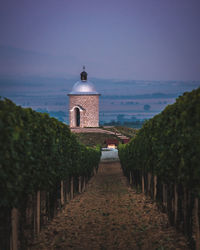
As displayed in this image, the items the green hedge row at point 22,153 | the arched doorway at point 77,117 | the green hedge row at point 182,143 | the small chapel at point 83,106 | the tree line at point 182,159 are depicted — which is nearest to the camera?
the green hedge row at point 22,153

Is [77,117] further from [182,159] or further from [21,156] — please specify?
[21,156]

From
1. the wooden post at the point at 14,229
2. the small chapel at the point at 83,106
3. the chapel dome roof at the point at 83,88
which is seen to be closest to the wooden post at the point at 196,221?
the wooden post at the point at 14,229

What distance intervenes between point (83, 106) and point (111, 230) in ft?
292

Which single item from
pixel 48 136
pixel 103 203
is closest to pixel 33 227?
pixel 48 136

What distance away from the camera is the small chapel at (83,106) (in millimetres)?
98625

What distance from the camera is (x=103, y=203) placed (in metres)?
17.3

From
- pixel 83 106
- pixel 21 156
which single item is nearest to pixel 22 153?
pixel 21 156

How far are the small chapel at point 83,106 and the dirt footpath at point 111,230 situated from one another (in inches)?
3250

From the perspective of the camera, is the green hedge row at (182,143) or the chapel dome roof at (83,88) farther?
the chapel dome roof at (83,88)

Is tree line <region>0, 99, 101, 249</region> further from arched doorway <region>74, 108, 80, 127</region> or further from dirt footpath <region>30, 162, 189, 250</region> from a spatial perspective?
arched doorway <region>74, 108, 80, 127</region>

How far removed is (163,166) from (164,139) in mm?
1010

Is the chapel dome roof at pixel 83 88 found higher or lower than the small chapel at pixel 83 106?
higher

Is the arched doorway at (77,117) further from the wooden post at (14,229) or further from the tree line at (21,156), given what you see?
the wooden post at (14,229)

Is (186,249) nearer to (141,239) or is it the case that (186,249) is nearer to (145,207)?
→ (141,239)
